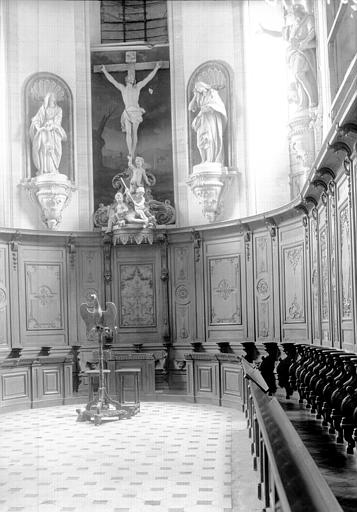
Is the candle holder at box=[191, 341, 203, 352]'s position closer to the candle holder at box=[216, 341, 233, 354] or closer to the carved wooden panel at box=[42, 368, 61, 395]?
the candle holder at box=[216, 341, 233, 354]

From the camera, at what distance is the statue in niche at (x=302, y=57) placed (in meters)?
12.9

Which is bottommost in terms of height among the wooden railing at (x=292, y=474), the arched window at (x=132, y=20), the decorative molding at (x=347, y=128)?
the wooden railing at (x=292, y=474)

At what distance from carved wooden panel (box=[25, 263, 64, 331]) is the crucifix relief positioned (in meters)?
3.25

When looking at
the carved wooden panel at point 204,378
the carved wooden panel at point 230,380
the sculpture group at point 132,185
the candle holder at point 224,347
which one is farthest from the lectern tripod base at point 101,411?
the sculpture group at point 132,185

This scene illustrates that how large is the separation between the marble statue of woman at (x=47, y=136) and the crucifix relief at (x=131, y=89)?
4.64 ft

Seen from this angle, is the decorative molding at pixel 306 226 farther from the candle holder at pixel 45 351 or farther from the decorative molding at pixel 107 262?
the candle holder at pixel 45 351

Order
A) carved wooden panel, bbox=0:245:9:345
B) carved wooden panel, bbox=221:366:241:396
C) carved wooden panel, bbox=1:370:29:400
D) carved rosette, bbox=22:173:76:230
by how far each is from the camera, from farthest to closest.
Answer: carved rosette, bbox=22:173:76:230 < carved wooden panel, bbox=0:245:9:345 < carved wooden panel, bbox=1:370:29:400 < carved wooden panel, bbox=221:366:241:396

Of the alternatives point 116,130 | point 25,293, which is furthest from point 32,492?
point 116,130

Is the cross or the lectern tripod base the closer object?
the lectern tripod base

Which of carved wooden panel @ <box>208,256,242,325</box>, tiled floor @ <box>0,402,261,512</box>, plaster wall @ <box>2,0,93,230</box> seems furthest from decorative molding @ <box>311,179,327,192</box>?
plaster wall @ <box>2,0,93,230</box>

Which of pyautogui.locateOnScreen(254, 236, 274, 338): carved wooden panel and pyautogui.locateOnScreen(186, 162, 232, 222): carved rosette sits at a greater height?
pyautogui.locateOnScreen(186, 162, 232, 222): carved rosette

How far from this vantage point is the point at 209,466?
802 centimetres

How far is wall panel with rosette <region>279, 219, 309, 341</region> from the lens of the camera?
12.3 metres

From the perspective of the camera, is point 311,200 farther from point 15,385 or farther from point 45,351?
point 45,351
